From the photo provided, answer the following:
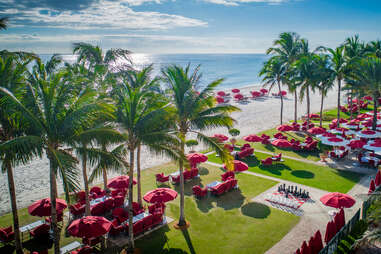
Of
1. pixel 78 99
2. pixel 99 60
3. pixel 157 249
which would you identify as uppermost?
pixel 99 60

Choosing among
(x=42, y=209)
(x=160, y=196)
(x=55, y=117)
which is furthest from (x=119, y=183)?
(x=55, y=117)

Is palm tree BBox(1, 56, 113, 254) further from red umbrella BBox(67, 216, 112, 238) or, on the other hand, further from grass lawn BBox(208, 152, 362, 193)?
grass lawn BBox(208, 152, 362, 193)

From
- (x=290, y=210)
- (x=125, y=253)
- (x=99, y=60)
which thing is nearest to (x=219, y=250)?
(x=125, y=253)

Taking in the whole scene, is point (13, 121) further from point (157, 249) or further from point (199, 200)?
point (199, 200)

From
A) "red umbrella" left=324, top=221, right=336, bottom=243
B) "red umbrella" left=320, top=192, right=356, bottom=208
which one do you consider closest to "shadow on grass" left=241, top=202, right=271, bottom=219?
"red umbrella" left=320, top=192, right=356, bottom=208

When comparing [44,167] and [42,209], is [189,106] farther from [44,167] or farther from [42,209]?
[44,167]

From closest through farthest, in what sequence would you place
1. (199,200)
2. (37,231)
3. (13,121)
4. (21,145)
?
(21,145)
(13,121)
(37,231)
(199,200)

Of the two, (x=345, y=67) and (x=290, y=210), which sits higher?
(x=345, y=67)

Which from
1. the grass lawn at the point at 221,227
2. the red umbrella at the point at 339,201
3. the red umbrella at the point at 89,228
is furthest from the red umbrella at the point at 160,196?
the red umbrella at the point at 339,201
